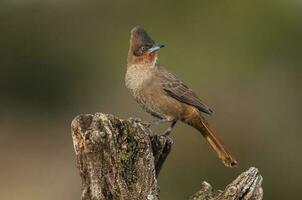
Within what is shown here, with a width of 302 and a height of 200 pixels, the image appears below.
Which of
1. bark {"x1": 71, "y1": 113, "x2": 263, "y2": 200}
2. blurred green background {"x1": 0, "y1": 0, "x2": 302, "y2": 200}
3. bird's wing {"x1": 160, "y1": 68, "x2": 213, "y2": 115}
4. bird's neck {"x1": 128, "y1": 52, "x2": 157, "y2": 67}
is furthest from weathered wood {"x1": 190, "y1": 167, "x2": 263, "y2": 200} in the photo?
blurred green background {"x1": 0, "y1": 0, "x2": 302, "y2": 200}

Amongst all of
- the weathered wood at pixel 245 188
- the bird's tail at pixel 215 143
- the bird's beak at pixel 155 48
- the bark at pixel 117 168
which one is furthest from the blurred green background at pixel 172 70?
the weathered wood at pixel 245 188

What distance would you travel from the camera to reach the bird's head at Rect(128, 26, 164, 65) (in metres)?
9.57

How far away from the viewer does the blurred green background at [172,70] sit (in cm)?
1777

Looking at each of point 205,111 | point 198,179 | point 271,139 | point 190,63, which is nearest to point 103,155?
point 205,111

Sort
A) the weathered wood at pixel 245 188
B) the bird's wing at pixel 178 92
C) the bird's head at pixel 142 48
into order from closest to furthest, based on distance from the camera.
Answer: the weathered wood at pixel 245 188 < the bird's head at pixel 142 48 < the bird's wing at pixel 178 92

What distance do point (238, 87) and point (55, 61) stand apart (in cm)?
739

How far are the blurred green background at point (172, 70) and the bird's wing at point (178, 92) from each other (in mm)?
5388

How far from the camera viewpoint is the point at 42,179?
20297 mm

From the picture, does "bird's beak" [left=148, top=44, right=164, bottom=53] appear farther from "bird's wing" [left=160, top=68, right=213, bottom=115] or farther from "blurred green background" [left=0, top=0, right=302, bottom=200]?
"blurred green background" [left=0, top=0, right=302, bottom=200]

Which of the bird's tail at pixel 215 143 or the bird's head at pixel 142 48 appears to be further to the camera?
the bird's tail at pixel 215 143

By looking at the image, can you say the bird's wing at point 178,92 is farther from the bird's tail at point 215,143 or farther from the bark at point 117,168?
the bark at point 117,168

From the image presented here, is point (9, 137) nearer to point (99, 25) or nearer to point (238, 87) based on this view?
point (238, 87)

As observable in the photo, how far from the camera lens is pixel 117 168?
21.4 feet

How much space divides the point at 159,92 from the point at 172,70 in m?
12.3
